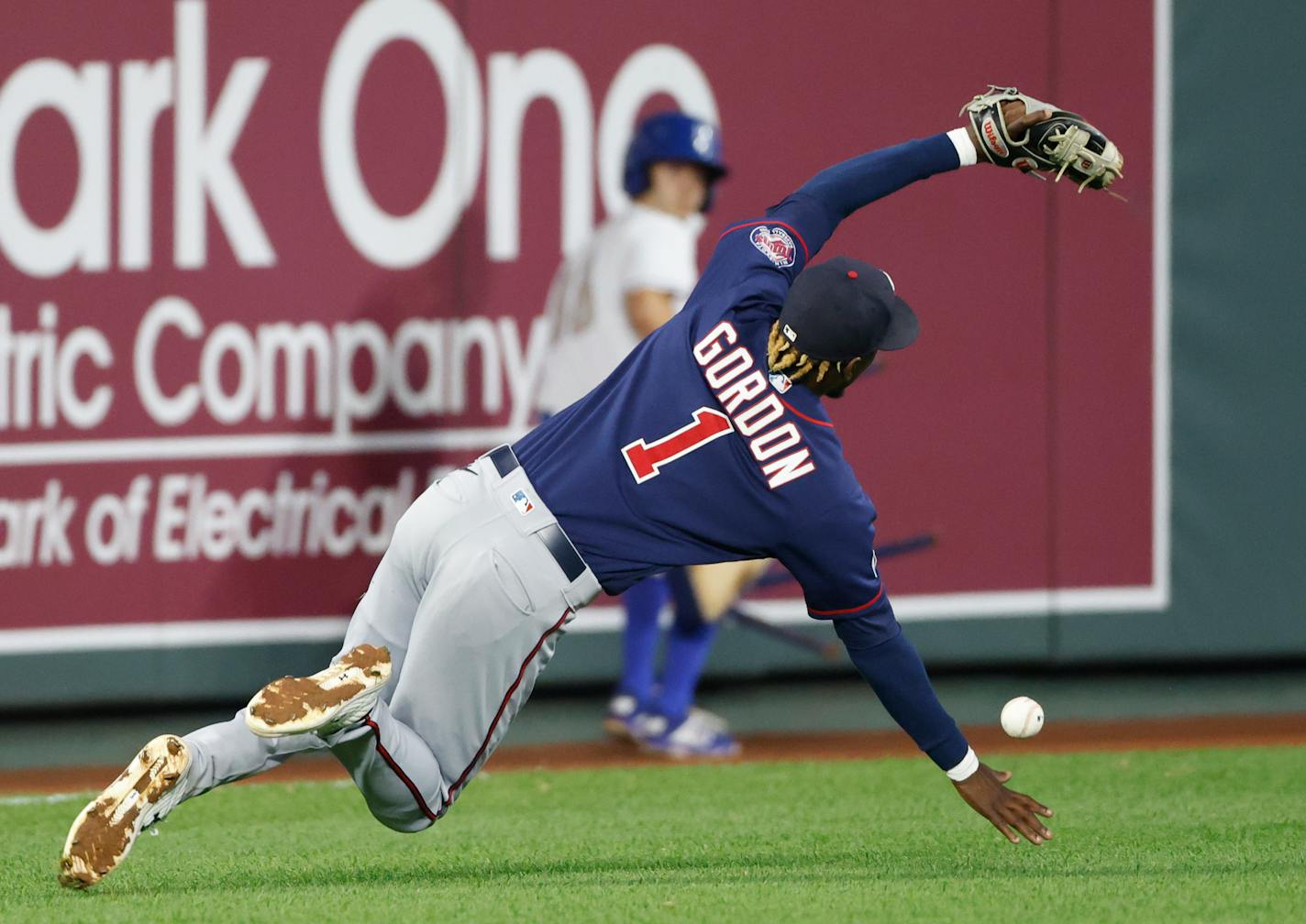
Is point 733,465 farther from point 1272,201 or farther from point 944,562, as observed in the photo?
point 1272,201

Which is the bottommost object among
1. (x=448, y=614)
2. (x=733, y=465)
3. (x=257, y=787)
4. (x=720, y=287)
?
(x=257, y=787)

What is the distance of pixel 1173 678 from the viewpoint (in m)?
7.79

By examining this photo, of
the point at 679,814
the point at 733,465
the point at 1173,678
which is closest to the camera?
the point at 733,465

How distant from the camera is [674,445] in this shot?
13.4 ft

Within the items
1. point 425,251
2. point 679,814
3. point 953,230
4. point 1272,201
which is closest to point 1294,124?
point 1272,201

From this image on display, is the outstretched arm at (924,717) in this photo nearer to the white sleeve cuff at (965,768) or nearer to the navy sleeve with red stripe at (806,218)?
the white sleeve cuff at (965,768)

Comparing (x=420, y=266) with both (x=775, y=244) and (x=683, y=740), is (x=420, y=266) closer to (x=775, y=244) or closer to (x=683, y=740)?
(x=683, y=740)

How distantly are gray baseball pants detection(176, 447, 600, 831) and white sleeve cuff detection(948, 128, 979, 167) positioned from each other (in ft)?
3.99

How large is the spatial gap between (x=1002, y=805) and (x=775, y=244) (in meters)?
1.29

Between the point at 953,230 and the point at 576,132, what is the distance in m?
1.49

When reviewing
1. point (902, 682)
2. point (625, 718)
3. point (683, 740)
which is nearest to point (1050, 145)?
point (902, 682)

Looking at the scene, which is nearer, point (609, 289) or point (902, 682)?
point (902, 682)

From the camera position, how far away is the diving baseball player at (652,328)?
22.1ft

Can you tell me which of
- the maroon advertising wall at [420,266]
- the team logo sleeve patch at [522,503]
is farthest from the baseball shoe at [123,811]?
the maroon advertising wall at [420,266]
